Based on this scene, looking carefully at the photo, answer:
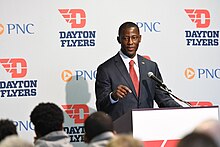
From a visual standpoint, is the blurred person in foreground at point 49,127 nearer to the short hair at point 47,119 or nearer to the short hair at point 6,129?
the short hair at point 47,119

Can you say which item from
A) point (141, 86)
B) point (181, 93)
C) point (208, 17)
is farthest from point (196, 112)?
point (208, 17)

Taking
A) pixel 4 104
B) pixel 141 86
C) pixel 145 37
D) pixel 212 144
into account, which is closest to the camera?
pixel 212 144

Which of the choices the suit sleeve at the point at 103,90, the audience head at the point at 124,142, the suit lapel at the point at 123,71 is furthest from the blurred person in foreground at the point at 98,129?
the suit lapel at the point at 123,71

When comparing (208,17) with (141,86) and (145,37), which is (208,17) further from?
(141,86)

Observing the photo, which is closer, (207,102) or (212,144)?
(212,144)

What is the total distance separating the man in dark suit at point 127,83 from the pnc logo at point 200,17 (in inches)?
59.0

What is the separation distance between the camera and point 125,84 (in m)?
5.40

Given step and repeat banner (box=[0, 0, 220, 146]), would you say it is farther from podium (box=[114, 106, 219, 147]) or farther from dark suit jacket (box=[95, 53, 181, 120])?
podium (box=[114, 106, 219, 147])

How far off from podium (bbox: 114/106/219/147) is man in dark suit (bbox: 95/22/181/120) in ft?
2.29

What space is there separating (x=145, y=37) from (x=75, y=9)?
96 cm

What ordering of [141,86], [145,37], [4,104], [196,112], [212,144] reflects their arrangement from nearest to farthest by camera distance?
[212,144]
[196,112]
[141,86]
[4,104]
[145,37]

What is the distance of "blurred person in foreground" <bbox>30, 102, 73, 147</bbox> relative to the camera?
3527 millimetres

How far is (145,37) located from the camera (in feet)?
22.1

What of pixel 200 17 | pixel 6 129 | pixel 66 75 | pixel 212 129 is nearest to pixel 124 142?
pixel 212 129
